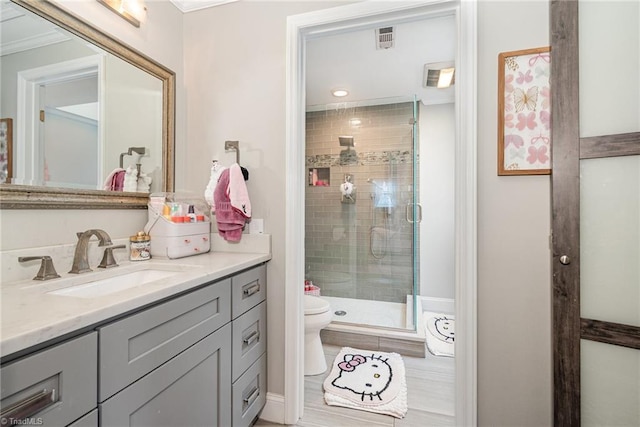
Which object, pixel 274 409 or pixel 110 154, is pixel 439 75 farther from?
pixel 274 409

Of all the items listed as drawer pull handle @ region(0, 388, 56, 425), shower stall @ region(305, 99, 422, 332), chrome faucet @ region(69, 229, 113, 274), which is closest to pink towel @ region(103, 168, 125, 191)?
chrome faucet @ region(69, 229, 113, 274)

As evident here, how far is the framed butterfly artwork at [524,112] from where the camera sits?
4.25ft

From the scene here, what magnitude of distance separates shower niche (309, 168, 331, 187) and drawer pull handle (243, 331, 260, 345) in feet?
6.85

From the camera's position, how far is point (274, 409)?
165 cm

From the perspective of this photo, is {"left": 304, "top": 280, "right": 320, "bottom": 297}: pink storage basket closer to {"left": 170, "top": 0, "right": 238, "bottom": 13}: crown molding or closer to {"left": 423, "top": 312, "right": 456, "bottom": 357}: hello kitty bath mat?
{"left": 423, "top": 312, "right": 456, "bottom": 357}: hello kitty bath mat

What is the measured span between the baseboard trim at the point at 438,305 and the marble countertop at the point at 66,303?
8.59 feet

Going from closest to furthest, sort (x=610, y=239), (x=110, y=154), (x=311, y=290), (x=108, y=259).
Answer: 1. (x=610, y=239)
2. (x=108, y=259)
3. (x=110, y=154)
4. (x=311, y=290)

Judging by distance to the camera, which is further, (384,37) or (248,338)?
(384,37)

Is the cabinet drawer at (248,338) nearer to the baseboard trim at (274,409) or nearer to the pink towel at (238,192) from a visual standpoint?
the baseboard trim at (274,409)

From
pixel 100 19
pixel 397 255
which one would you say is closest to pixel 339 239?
pixel 397 255

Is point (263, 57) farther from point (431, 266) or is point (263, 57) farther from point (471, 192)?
point (431, 266)

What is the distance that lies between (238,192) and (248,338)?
2.46 feet

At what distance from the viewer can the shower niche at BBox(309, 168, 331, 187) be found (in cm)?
337

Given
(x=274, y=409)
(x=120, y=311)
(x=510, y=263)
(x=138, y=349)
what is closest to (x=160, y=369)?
(x=138, y=349)
